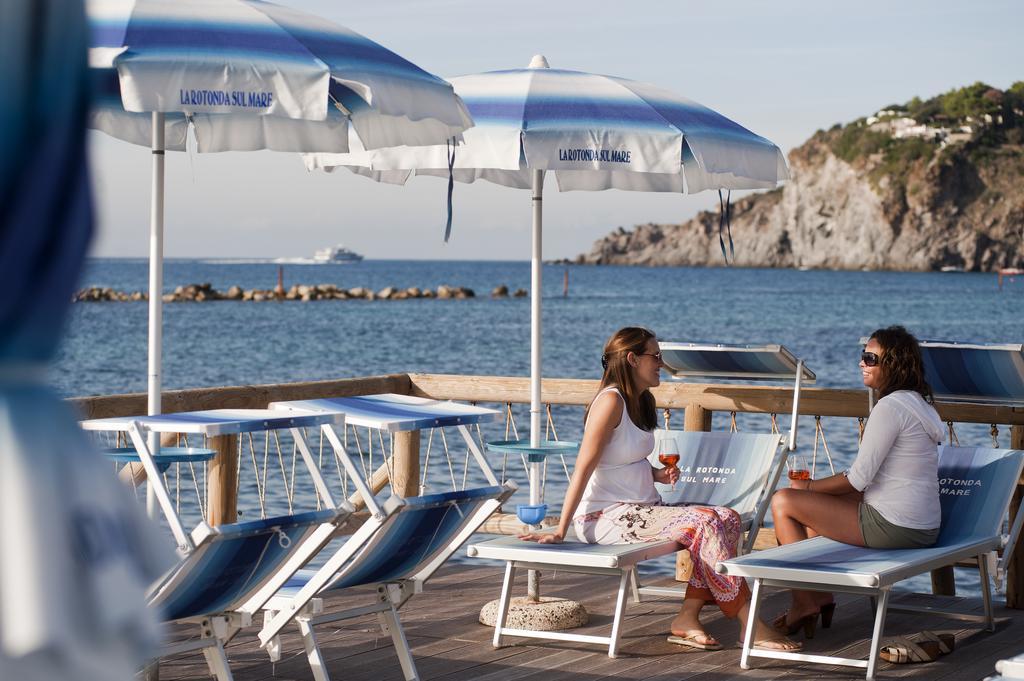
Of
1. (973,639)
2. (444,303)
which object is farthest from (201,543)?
(444,303)

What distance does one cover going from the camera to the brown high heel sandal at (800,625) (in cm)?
548

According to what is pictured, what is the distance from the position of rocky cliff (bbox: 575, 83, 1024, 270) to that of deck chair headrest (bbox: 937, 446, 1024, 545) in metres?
93.7

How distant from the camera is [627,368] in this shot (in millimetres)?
5434

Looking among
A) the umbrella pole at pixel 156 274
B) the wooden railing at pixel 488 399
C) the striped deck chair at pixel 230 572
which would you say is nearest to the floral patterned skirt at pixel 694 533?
the wooden railing at pixel 488 399

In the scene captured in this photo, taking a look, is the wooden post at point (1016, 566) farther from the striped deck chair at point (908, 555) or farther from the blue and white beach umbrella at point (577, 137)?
the blue and white beach umbrella at point (577, 137)

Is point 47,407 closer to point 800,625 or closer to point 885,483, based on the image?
point 885,483

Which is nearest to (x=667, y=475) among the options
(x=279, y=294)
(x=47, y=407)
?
(x=47, y=407)

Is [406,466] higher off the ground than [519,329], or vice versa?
[406,466]

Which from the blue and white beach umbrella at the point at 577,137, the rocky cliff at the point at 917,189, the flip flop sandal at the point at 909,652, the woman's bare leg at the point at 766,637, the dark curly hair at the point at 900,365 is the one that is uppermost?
the rocky cliff at the point at 917,189

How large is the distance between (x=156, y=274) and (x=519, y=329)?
168ft

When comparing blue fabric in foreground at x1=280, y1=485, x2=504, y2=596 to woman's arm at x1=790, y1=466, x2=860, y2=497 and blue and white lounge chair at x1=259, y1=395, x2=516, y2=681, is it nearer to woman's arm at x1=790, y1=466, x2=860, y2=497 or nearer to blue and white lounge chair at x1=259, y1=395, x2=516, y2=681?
blue and white lounge chair at x1=259, y1=395, x2=516, y2=681

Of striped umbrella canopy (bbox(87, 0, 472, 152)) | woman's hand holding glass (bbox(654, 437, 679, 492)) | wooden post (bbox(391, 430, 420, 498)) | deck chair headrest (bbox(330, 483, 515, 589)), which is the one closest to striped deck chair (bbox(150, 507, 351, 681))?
deck chair headrest (bbox(330, 483, 515, 589))

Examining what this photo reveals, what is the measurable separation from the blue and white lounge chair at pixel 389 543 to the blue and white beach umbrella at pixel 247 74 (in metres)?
0.75

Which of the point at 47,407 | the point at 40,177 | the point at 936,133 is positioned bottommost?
the point at 47,407
